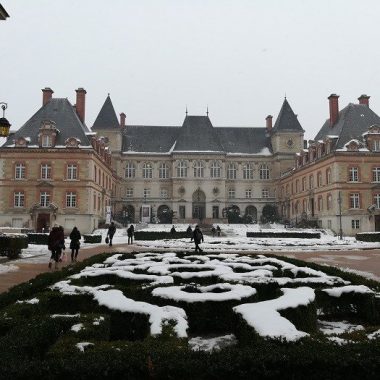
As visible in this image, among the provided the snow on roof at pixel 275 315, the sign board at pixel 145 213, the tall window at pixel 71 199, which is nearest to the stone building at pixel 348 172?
the sign board at pixel 145 213

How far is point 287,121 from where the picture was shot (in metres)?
65.2

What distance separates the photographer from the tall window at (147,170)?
63531mm

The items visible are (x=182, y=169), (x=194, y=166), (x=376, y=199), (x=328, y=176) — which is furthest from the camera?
(x=182, y=169)

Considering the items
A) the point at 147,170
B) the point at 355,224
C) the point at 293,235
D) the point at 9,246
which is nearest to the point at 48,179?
the point at 147,170

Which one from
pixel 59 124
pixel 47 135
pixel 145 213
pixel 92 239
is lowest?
pixel 92 239

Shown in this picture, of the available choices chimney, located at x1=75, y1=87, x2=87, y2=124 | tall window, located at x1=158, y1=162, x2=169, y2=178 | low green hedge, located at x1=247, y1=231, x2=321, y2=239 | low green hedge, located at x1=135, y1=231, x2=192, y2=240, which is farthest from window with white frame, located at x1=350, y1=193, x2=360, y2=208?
chimney, located at x1=75, y1=87, x2=87, y2=124

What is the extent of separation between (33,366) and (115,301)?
2.91m

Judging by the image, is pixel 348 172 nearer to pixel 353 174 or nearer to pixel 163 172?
pixel 353 174

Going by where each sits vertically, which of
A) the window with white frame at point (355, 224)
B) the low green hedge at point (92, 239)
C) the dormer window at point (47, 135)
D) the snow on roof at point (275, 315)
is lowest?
the snow on roof at point (275, 315)

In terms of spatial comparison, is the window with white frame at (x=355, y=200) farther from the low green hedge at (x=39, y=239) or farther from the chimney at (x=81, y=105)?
the chimney at (x=81, y=105)

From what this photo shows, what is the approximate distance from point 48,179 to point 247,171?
32920mm

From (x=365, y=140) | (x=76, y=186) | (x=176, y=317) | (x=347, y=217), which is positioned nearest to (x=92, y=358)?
(x=176, y=317)

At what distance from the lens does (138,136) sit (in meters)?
66.5

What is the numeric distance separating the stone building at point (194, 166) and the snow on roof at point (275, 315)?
52.0 metres
